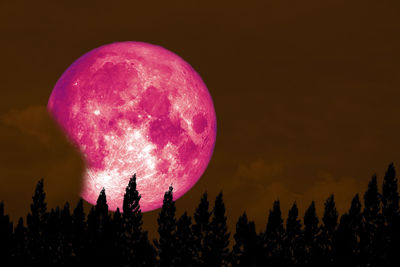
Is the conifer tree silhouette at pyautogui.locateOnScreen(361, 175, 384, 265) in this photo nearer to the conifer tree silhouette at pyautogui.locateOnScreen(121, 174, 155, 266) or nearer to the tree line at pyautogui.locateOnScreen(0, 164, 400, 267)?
the tree line at pyautogui.locateOnScreen(0, 164, 400, 267)

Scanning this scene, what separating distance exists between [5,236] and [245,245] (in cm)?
2794

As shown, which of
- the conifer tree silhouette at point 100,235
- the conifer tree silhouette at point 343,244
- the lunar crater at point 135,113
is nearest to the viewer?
the lunar crater at point 135,113

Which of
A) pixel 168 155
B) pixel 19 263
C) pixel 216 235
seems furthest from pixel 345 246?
pixel 19 263

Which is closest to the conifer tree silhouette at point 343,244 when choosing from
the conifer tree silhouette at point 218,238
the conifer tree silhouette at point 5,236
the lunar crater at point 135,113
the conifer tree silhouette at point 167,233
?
the conifer tree silhouette at point 218,238

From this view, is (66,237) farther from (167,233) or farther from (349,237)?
(349,237)

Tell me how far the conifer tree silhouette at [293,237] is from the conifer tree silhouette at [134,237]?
1791 centimetres

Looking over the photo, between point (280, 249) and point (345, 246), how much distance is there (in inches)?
306

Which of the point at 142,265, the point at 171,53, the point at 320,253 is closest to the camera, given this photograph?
the point at 171,53

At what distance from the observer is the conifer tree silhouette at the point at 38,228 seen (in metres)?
66.9

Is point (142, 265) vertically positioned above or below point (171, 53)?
below

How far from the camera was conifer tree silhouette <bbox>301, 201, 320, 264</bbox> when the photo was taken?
2833 inches

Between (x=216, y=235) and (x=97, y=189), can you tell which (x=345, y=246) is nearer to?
(x=216, y=235)

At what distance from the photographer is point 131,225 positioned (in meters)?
65.4

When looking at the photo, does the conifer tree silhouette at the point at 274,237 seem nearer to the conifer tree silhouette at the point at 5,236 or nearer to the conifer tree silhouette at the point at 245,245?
the conifer tree silhouette at the point at 245,245
